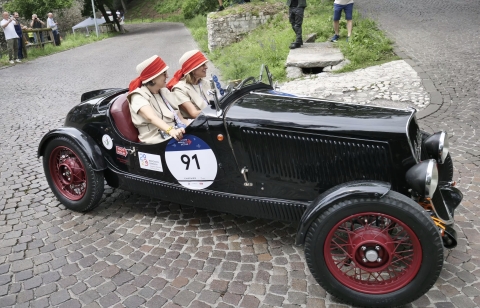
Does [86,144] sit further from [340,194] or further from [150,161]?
[340,194]

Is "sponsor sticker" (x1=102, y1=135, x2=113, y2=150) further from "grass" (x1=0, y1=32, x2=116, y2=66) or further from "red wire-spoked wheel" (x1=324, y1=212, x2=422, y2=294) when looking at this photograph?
"grass" (x1=0, y1=32, x2=116, y2=66)

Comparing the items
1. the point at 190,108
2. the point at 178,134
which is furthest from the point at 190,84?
the point at 178,134

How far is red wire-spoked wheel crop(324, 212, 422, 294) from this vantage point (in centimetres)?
271

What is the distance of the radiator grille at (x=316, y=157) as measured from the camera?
2.96 m

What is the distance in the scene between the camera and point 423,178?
2.71 metres

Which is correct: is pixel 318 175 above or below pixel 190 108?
below

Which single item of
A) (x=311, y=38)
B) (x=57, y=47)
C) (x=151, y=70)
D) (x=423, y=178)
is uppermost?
→ (x=151, y=70)

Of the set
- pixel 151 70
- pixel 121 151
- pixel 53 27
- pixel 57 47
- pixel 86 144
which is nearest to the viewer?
pixel 151 70

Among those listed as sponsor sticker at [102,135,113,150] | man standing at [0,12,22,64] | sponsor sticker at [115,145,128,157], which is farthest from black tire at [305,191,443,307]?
man standing at [0,12,22,64]

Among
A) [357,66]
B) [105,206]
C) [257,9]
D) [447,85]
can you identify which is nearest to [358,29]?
[357,66]

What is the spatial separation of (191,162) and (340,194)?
4.37 feet

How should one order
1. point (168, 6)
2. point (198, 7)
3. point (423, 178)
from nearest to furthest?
point (423, 178), point (198, 7), point (168, 6)

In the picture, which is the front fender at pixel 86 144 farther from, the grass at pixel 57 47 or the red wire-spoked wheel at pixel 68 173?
the grass at pixel 57 47

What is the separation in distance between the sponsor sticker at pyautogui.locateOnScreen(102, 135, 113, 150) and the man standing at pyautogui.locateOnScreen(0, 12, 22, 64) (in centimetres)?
1280
